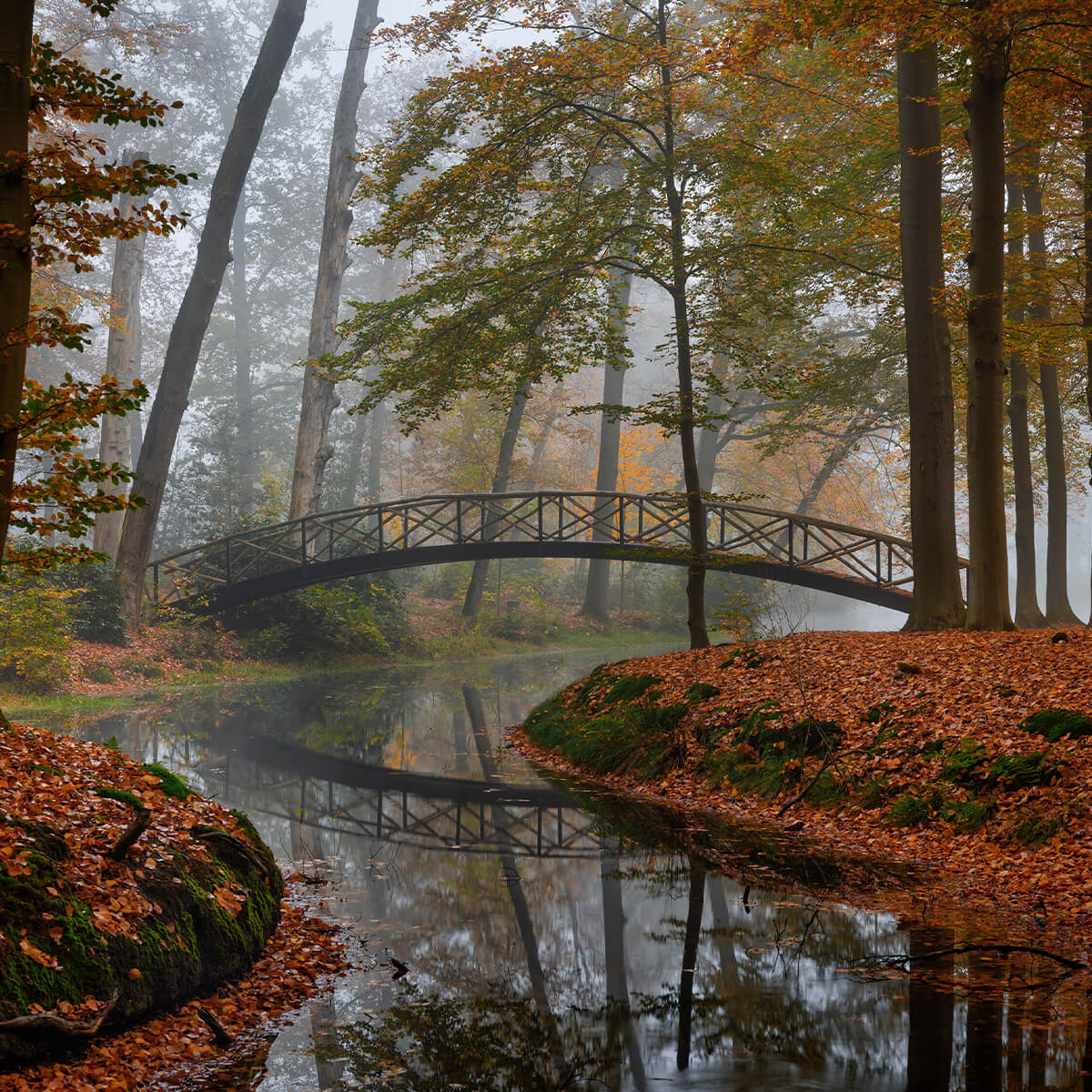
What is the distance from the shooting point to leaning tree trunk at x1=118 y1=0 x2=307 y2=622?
51.8 ft

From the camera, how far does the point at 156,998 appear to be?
3.75 metres

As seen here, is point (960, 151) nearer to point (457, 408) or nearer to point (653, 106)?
point (653, 106)

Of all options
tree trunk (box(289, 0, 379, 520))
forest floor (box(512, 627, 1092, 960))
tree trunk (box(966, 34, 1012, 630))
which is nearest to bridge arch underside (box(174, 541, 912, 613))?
tree trunk (box(289, 0, 379, 520))

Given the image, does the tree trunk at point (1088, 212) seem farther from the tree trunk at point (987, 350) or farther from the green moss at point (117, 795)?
the green moss at point (117, 795)

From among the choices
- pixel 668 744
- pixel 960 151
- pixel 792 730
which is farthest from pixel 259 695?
pixel 960 151

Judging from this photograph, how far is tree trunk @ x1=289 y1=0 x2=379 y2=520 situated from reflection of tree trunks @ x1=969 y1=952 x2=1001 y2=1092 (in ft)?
56.0

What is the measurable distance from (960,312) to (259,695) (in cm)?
1130

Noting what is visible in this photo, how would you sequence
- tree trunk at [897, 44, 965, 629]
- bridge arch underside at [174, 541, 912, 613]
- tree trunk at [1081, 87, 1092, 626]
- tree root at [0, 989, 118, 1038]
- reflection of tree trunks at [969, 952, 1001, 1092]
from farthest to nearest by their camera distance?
1. bridge arch underside at [174, 541, 912, 613]
2. tree trunk at [897, 44, 965, 629]
3. tree trunk at [1081, 87, 1092, 626]
4. reflection of tree trunks at [969, 952, 1001, 1092]
5. tree root at [0, 989, 118, 1038]

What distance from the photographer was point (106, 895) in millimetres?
3881

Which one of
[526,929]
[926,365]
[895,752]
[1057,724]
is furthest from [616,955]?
[926,365]

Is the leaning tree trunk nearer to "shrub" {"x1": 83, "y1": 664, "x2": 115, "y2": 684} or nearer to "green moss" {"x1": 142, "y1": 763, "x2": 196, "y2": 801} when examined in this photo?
"shrub" {"x1": 83, "y1": 664, "x2": 115, "y2": 684}

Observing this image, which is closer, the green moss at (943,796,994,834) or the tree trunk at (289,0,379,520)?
the green moss at (943,796,994,834)

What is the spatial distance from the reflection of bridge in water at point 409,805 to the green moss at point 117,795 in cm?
239

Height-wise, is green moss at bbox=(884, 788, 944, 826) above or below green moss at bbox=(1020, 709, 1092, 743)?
below
